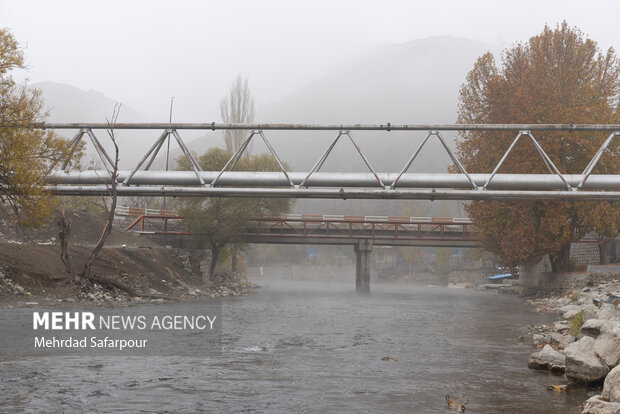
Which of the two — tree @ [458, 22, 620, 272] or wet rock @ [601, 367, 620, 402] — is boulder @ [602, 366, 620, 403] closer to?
wet rock @ [601, 367, 620, 402]

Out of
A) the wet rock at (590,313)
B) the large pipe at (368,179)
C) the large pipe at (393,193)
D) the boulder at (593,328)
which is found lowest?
the wet rock at (590,313)

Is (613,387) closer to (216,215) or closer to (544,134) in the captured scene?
(544,134)

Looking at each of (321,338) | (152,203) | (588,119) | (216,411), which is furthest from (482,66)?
(152,203)

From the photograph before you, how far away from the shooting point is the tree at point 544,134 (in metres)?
36.4

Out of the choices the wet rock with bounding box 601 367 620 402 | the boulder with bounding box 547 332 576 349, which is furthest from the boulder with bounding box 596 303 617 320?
the wet rock with bounding box 601 367 620 402

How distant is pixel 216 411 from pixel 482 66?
Answer: 38.3m

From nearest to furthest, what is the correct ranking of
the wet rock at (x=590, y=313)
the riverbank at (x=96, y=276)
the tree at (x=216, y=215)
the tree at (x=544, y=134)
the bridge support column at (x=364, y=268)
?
the wet rock at (x=590, y=313) < the riverbank at (x=96, y=276) < the tree at (x=544, y=134) < the tree at (x=216, y=215) < the bridge support column at (x=364, y=268)

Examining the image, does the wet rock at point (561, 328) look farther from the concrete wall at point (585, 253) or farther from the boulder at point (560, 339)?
the concrete wall at point (585, 253)

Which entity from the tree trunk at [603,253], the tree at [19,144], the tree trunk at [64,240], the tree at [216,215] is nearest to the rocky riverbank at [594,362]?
the tree at [19,144]

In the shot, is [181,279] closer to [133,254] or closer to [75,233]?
[133,254]

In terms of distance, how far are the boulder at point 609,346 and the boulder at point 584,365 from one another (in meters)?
0.10

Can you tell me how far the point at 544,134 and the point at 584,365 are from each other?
28.5 meters

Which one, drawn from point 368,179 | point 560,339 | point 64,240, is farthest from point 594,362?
point 64,240

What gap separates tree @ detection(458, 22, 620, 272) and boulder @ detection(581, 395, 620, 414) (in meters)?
28.4
